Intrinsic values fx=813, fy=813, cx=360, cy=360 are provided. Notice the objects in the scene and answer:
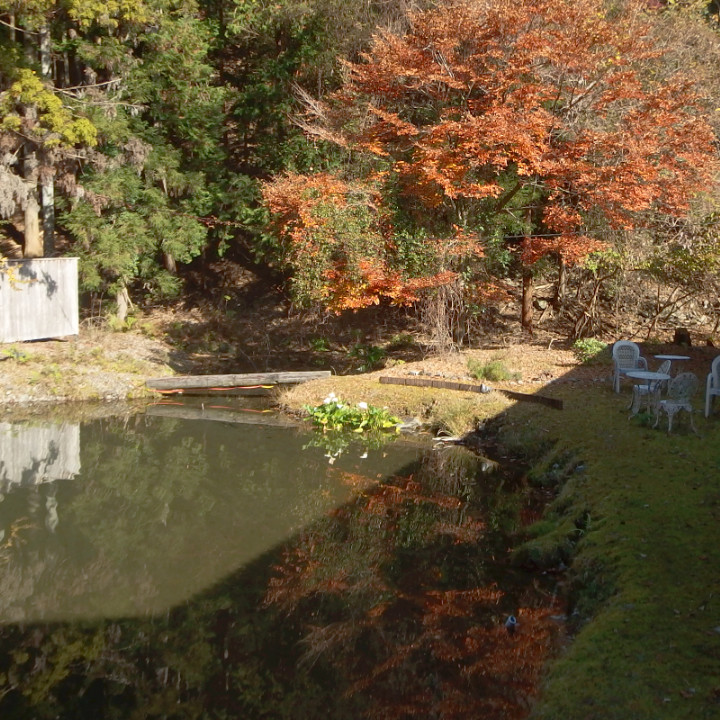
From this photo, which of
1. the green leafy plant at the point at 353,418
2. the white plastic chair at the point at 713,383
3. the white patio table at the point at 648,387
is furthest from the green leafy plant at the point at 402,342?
the white plastic chair at the point at 713,383

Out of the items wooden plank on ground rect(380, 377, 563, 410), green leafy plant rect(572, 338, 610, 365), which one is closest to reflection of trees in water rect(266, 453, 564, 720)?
wooden plank on ground rect(380, 377, 563, 410)

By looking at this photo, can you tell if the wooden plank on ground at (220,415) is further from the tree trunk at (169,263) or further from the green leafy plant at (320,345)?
the tree trunk at (169,263)

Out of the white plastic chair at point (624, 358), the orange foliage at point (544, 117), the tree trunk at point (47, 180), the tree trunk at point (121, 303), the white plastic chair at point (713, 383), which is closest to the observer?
the white plastic chair at point (713, 383)

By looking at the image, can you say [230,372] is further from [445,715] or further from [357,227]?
[445,715]

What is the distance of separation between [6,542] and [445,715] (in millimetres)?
5108

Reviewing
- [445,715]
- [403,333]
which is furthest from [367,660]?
[403,333]

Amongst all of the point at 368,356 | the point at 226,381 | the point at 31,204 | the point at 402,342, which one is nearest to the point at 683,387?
the point at 226,381

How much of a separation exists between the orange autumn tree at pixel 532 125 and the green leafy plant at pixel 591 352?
1.63m

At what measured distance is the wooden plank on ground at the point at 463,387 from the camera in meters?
12.1

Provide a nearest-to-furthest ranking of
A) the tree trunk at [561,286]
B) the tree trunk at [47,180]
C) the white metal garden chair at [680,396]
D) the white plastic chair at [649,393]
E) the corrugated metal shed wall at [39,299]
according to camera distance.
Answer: the white metal garden chair at [680,396], the white plastic chair at [649,393], the corrugated metal shed wall at [39,299], the tree trunk at [47,180], the tree trunk at [561,286]

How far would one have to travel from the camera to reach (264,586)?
23.5ft

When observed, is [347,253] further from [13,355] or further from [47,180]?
[47,180]

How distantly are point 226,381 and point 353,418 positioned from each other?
3.67m

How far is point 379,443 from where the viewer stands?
12.1 m
